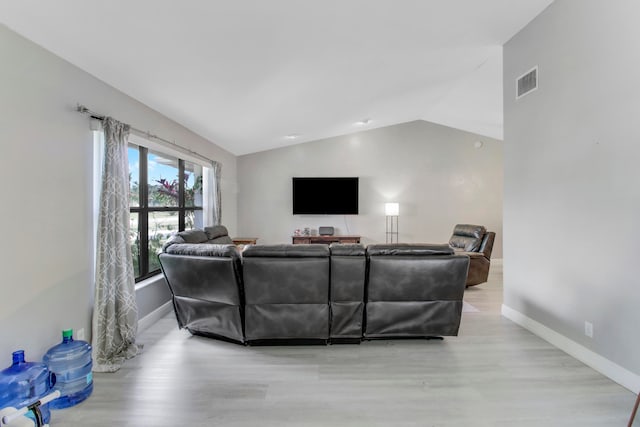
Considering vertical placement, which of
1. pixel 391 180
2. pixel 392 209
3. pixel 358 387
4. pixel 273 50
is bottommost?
pixel 358 387

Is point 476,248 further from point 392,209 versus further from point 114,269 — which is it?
point 114,269

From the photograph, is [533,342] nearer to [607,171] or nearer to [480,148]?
[607,171]

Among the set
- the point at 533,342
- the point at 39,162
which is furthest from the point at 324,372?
the point at 39,162

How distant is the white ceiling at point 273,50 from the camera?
202cm

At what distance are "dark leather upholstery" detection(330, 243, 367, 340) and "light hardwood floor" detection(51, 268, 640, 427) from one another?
0.61ft

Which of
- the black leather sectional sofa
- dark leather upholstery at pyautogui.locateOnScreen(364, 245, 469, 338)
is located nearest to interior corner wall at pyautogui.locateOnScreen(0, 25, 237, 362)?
the black leather sectional sofa

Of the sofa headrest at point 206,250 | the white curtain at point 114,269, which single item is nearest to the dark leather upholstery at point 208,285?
the sofa headrest at point 206,250

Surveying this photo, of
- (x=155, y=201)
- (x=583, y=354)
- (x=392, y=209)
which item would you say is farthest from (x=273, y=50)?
(x=392, y=209)

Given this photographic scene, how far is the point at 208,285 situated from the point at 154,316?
4.10 feet

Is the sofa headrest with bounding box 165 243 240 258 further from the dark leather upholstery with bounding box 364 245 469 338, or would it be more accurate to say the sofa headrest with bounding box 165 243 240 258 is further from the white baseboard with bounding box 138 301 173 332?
the dark leather upholstery with bounding box 364 245 469 338

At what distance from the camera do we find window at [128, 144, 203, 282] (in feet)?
11.7

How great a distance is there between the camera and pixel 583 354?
8.11ft

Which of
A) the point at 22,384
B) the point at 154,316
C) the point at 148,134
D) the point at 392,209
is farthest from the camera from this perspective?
the point at 392,209

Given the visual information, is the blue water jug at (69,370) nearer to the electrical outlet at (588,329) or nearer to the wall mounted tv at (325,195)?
the electrical outlet at (588,329)
